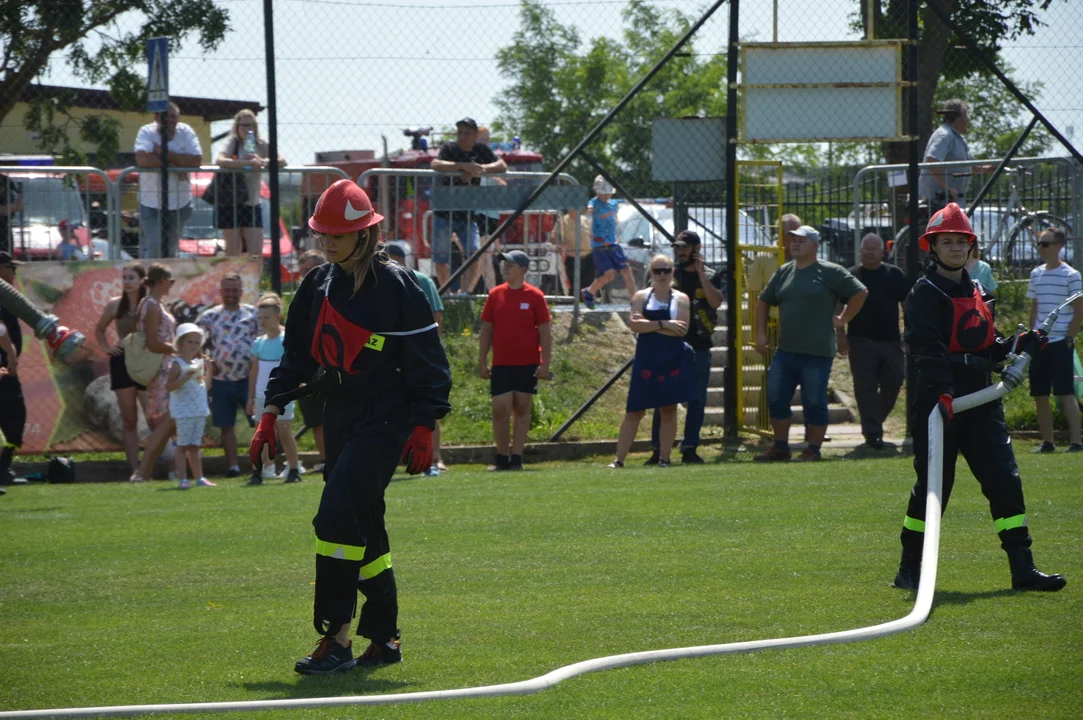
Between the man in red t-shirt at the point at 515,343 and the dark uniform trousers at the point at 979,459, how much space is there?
21.4ft

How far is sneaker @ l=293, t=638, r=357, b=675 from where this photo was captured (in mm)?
5555

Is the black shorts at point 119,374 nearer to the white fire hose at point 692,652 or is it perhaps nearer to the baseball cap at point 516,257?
the baseball cap at point 516,257

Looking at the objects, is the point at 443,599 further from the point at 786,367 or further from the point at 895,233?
the point at 895,233

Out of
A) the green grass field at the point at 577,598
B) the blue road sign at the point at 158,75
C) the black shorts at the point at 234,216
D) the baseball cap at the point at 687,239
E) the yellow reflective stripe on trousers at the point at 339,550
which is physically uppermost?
the blue road sign at the point at 158,75

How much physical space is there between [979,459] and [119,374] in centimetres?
914

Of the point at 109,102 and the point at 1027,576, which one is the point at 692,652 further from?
the point at 109,102

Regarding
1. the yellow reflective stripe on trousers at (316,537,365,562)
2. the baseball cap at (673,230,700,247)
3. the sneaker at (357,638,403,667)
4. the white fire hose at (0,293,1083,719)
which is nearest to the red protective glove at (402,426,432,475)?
the yellow reflective stripe on trousers at (316,537,365,562)

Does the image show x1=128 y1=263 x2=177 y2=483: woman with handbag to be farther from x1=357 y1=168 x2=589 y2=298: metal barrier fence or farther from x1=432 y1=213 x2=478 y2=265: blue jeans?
x1=432 y1=213 x2=478 y2=265: blue jeans

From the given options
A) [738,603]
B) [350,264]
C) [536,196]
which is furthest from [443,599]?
[536,196]

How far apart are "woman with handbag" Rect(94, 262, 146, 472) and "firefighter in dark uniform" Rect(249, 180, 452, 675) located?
8416mm

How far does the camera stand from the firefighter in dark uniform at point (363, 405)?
5629 mm

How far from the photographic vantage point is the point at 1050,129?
49.6 feet

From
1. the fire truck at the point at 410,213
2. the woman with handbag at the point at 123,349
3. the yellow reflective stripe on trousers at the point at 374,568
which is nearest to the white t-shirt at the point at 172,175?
the fire truck at the point at 410,213

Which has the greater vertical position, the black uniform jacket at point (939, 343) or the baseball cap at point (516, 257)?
the baseball cap at point (516, 257)
